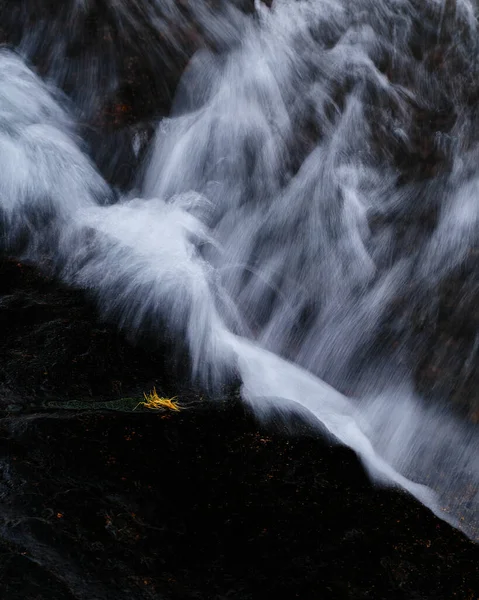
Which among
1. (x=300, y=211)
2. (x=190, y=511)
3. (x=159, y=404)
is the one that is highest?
(x=300, y=211)

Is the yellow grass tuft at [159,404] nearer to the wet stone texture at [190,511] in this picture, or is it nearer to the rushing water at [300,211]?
the wet stone texture at [190,511]

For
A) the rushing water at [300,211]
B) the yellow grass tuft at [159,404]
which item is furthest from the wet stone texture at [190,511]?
the rushing water at [300,211]

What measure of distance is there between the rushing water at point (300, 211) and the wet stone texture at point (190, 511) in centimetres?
22

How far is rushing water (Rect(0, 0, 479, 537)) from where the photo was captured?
3.57 metres

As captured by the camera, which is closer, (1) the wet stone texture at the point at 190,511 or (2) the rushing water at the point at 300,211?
(1) the wet stone texture at the point at 190,511

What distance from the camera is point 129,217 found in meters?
4.31

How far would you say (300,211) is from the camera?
4426 mm

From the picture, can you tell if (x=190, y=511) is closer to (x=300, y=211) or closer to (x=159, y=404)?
(x=159, y=404)

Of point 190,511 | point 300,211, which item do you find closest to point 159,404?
point 190,511

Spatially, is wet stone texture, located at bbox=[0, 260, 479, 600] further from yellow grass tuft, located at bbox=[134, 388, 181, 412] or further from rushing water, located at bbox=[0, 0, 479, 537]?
rushing water, located at bbox=[0, 0, 479, 537]

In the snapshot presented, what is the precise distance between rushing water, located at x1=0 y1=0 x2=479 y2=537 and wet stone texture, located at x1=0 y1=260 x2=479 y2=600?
22cm

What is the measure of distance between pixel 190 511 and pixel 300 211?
7.09 feet

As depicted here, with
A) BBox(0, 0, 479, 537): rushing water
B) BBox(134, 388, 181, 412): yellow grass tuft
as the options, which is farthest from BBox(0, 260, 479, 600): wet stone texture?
BBox(0, 0, 479, 537): rushing water

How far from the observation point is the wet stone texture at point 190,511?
2.92m
